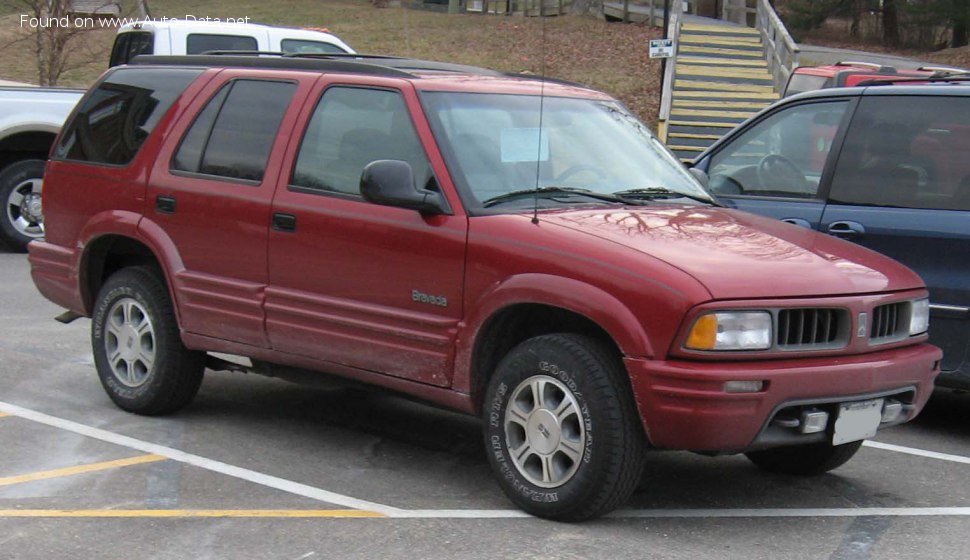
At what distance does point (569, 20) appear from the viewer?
38062 millimetres

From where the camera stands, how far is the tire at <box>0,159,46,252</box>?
13.4 m

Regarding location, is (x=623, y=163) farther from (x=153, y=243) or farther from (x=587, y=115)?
(x=153, y=243)

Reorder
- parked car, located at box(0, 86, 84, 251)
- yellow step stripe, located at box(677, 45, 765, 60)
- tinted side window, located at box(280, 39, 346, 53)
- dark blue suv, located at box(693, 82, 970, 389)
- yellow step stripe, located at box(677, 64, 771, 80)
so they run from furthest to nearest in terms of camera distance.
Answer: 1. yellow step stripe, located at box(677, 45, 765, 60)
2. yellow step stripe, located at box(677, 64, 771, 80)
3. tinted side window, located at box(280, 39, 346, 53)
4. parked car, located at box(0, 86, 84, 251)
5. dark blue suv, located at box(693, 82, 970, 389)

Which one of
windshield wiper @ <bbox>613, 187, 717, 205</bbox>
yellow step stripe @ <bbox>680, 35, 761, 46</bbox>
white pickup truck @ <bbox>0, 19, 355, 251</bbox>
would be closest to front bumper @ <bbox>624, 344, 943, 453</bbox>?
windshield wiper @ <bbox>613, 187, 717, 205</bbox>

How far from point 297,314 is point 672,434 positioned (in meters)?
2.03

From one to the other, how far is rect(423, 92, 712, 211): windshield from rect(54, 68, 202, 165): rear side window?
5.93 ft

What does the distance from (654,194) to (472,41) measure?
30297mm

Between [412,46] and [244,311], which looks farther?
[412,46]

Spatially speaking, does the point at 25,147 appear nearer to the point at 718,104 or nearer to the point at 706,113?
the point at 706,113

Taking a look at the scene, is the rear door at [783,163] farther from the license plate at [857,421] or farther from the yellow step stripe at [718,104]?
the yellow step stripe at [718,104]

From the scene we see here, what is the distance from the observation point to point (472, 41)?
118 feet

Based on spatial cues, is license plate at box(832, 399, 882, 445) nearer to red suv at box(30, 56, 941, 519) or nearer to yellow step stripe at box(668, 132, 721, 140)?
red suv at box(30, 56, 941, 519)

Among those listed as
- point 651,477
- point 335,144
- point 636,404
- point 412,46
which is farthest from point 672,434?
point 412,46

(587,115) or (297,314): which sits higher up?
(587,115)
